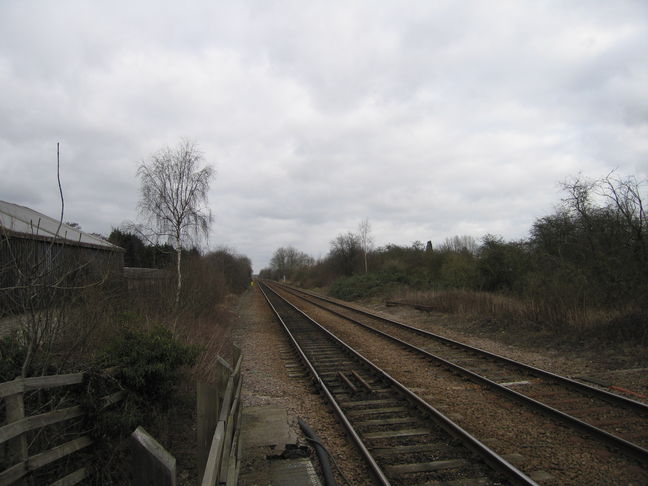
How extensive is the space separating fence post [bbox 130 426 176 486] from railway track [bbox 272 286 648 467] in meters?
5.32

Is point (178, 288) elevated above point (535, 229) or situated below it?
below

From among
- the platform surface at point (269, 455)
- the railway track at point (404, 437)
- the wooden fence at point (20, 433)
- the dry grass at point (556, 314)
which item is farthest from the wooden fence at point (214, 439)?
the dry grass at point (556, 314)

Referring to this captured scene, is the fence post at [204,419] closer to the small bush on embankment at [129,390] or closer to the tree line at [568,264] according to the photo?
the small bush on embankment at [129,390]

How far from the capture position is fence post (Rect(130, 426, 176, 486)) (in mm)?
1549

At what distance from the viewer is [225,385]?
203 inches

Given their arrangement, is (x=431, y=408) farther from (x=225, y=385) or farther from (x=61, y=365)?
(x=61, y=365)

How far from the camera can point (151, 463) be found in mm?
1597

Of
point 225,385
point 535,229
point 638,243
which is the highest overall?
point 535,229

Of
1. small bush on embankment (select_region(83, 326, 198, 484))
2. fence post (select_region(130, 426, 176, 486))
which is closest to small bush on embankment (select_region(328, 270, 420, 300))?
small bush on embankment (select_region(83, 326, 198, 484))

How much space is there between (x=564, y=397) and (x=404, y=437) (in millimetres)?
3276

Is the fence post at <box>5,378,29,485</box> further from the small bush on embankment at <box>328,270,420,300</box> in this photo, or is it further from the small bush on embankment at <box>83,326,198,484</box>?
the small bush on embankment at <box>328,270,420,300</box>

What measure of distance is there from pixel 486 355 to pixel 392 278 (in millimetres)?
24083

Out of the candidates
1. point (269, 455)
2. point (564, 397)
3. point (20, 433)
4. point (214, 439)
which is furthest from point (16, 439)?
point (564, 397)

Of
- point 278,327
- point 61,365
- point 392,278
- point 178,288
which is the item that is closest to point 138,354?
point 61,365
